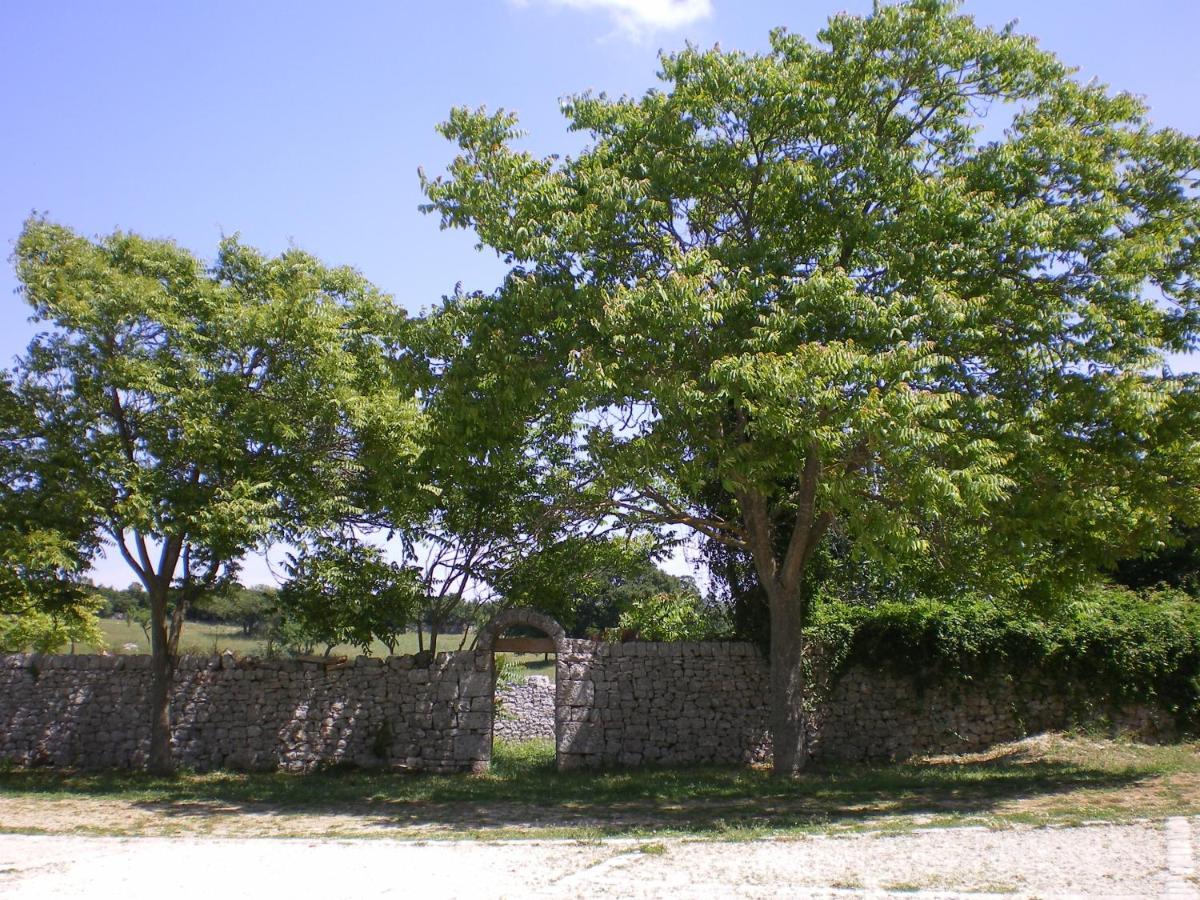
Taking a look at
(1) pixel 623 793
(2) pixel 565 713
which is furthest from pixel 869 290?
(2) pixel 565 713

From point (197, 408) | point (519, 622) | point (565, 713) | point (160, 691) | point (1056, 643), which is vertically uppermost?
point (197, 408)

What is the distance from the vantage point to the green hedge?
16.7m

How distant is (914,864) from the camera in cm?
830

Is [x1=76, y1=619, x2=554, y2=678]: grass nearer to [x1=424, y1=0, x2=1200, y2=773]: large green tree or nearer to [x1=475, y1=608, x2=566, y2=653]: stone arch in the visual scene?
[x1=475, y1=608, x2=566, y2=653]: stone arch

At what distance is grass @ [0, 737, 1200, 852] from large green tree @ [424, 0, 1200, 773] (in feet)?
9.73

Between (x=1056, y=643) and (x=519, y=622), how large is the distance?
30.4 ft

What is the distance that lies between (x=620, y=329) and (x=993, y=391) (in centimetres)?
471

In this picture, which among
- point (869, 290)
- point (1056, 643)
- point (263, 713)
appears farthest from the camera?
point (263, 713)

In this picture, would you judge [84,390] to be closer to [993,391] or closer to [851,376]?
[851,376]

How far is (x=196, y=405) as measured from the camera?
15.2 metres

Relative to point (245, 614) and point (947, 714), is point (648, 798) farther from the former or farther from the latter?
point (245, 614)

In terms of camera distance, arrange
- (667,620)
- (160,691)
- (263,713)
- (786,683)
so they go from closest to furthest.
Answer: (786,683) → (160,691) → (263,713) → (667,620)

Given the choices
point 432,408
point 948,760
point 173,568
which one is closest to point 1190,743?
point 948,760

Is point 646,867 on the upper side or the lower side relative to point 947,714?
lower
